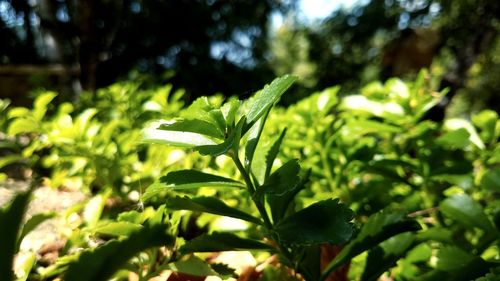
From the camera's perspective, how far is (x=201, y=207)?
0.54 metres

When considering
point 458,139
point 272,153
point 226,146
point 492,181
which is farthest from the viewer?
point 458,139

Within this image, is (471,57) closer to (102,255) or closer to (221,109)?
(221,109)

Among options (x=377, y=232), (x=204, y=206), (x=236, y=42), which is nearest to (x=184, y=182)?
(x=204, y=206)

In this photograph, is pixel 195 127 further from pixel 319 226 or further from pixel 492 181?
pixel 492 181

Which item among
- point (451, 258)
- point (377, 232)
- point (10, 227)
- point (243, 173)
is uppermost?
point (10, 227)

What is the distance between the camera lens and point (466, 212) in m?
0.69

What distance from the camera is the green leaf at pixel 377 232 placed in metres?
0.55

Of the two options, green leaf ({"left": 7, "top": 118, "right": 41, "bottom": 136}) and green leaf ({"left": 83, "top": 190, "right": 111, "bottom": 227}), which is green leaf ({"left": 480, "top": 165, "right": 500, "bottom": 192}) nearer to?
green leaf ({"left": 83, "top": 190, "right": 111, "bottom": 227})

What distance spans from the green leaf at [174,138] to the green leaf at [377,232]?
236 millimetres

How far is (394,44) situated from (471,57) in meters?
8.03

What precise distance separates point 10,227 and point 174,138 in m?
0.25

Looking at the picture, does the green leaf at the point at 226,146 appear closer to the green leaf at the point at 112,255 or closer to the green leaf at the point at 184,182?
the green leaf at the point at 184,182

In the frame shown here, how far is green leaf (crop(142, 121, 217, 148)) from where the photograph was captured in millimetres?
529

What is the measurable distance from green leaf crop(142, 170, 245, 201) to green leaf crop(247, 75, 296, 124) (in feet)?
0.28
